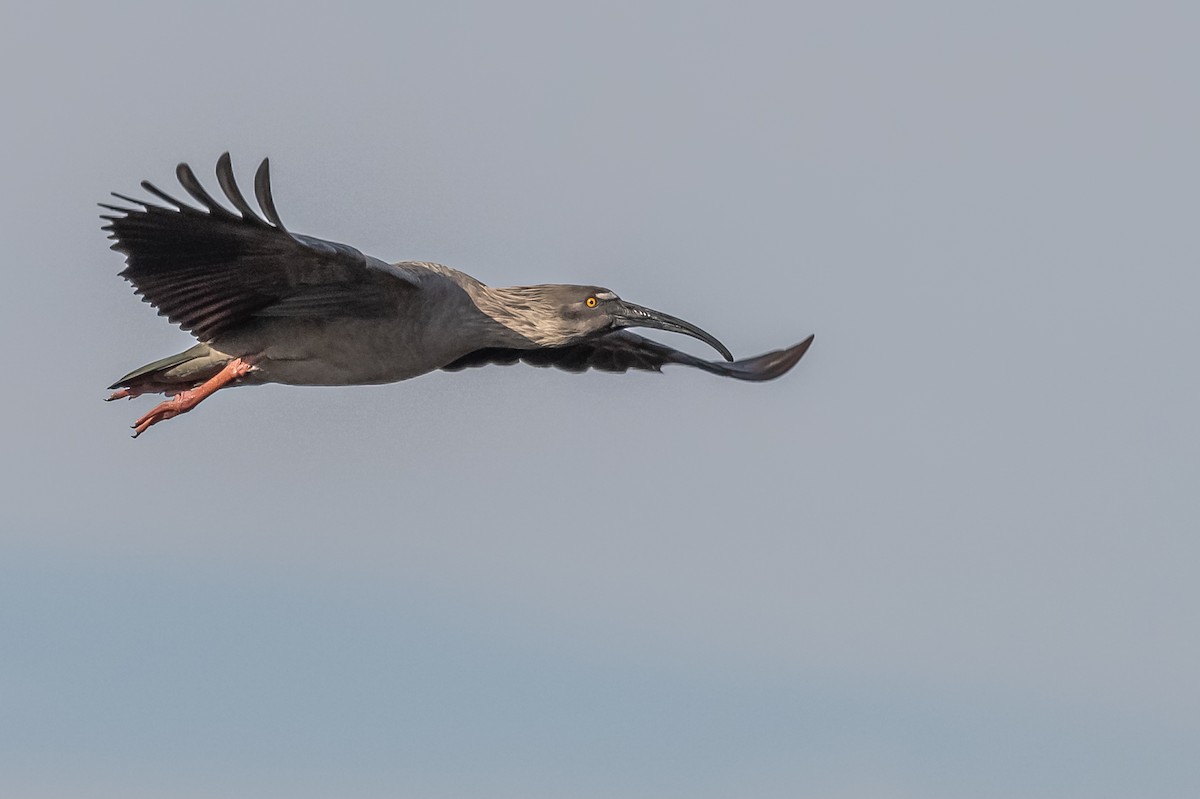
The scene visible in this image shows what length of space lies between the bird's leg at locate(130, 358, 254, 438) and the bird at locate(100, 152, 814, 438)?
0.04 ft

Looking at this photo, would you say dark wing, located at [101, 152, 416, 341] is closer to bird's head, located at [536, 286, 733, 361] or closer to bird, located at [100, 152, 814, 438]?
bird, located at [100, 152, 814, 438]

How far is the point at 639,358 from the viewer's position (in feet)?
77.6

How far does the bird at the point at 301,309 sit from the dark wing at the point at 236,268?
0.01 m

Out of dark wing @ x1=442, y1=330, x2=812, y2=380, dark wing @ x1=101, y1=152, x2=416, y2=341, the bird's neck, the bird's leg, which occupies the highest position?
dark wing @ x1=442, y1=330, x2=812, y2=380

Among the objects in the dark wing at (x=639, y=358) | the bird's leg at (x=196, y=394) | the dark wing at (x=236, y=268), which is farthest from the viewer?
the dark wing at (x=639, y=358)

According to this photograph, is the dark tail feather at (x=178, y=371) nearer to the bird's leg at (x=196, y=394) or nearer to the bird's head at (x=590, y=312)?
the bird's leg at (x=196, y=394)

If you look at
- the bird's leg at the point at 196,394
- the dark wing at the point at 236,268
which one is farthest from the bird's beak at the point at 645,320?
the bird's leg at the point at 196,394

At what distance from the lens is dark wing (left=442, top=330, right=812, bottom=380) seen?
76.9 ft

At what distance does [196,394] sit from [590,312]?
12.7 feet

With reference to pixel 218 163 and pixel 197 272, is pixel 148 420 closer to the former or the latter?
pixel 197 272

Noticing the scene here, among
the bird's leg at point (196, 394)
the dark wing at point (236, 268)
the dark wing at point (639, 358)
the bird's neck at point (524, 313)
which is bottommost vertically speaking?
the bird's leg at point (196, 394)

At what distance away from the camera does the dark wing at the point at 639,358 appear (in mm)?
23438

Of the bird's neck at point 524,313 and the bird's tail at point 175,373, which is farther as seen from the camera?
the bird's tail at point 175,373

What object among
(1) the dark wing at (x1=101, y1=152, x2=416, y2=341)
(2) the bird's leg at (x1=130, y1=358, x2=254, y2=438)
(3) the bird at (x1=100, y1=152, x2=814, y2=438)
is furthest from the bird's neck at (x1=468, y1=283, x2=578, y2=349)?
(2) the bird's leg at (x1=130, y1=358, x2=254, y2=438)
